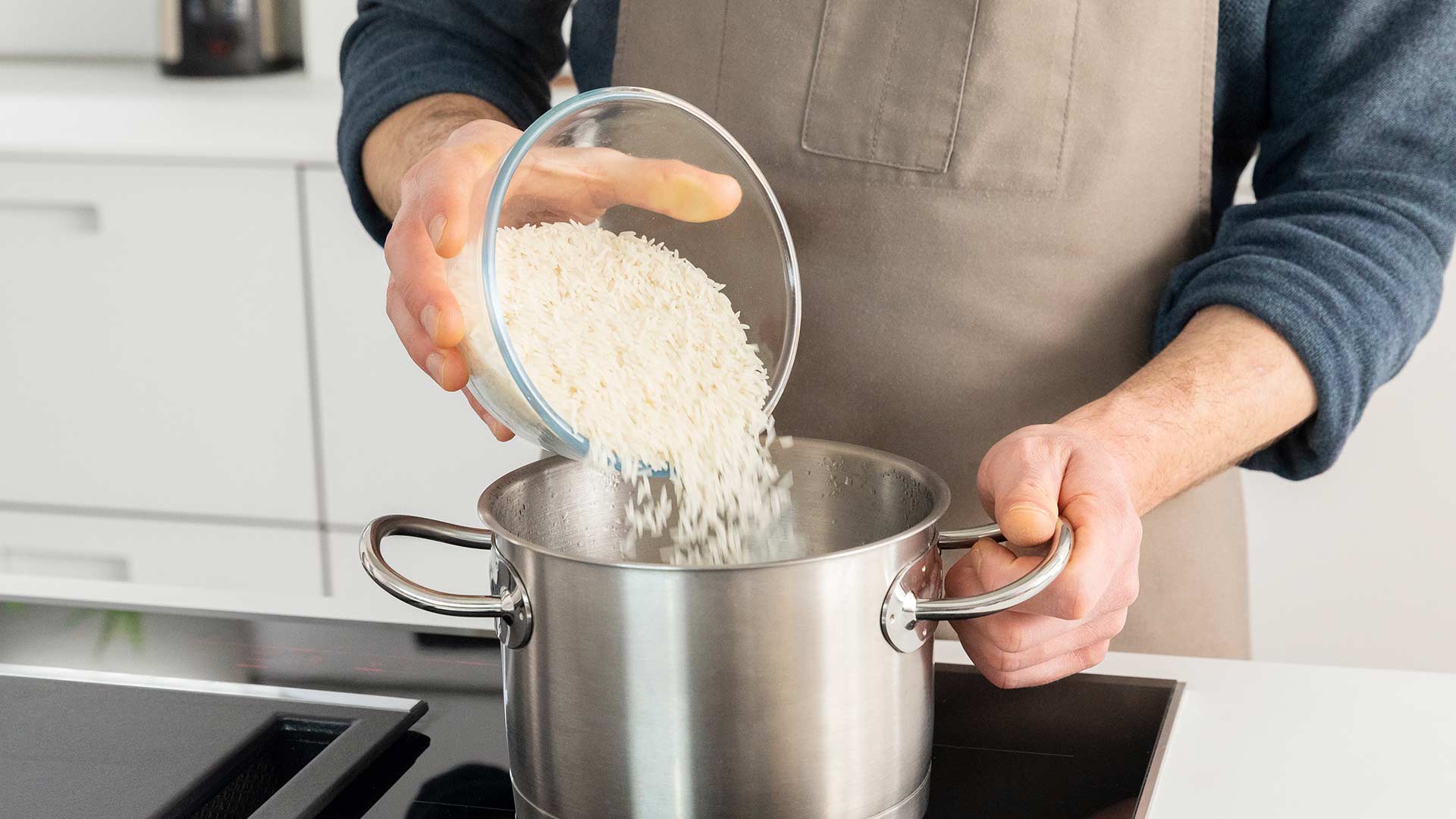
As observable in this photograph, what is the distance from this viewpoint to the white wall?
156 centimetres

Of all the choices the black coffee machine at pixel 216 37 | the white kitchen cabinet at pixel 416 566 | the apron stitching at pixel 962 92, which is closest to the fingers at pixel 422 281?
the apron stitching at pixel 962 92

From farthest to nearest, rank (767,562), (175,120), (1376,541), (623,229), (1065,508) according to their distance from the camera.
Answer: (175,120), (1376,541), (623,229), (1065,508), (767,562)

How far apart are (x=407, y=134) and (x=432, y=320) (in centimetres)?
47

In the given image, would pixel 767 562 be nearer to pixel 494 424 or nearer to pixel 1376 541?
pixel 494 424

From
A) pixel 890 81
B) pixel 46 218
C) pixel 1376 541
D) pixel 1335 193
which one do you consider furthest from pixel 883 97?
pixel 46 218

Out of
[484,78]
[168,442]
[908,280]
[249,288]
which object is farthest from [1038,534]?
[168,442]

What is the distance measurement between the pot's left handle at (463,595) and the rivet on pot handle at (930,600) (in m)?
0.14

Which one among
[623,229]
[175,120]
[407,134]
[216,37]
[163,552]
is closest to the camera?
[623,229]

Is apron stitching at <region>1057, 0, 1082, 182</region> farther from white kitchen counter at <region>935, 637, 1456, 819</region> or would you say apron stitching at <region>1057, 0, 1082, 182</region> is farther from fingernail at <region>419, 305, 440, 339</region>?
fingernail at <region>419, 305, 440, 339</region>

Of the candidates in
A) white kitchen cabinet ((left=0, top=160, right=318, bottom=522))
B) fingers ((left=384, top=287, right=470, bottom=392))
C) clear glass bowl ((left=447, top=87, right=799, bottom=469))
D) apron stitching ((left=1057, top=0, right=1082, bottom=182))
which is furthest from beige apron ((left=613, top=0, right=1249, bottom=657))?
white kitchen cabinet ((left=0, top=160, right=318, bottom=522))

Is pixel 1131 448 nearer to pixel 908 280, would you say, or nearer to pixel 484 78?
pixel 908 280

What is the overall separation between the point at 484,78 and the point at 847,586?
72 cm

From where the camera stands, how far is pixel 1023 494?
59cm

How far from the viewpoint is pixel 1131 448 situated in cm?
80
